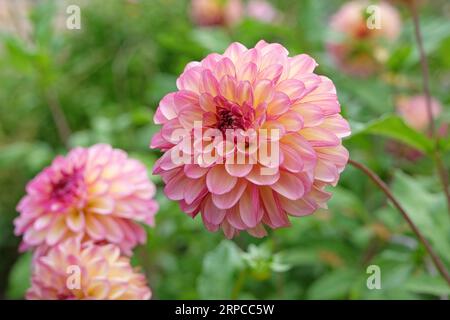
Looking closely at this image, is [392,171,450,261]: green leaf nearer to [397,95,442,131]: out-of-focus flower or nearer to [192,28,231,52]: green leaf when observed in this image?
[397,95,442,131]: out-of-focus flower

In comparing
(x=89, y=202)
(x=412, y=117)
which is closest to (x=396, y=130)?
(x=89, y=202)

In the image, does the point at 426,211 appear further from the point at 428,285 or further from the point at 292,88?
the point at 292,88

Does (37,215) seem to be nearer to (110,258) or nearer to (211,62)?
(110,258)

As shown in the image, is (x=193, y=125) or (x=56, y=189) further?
(x=56, y=189)

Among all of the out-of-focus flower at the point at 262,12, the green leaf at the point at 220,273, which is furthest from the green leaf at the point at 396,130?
the out-of-focus flower at the point at 262,12

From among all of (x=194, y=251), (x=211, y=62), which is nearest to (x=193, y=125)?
(x=211, y=62)

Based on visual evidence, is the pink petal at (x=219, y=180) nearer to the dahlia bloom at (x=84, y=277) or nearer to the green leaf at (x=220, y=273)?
the dahlia bloom at (x=84, y=277)
